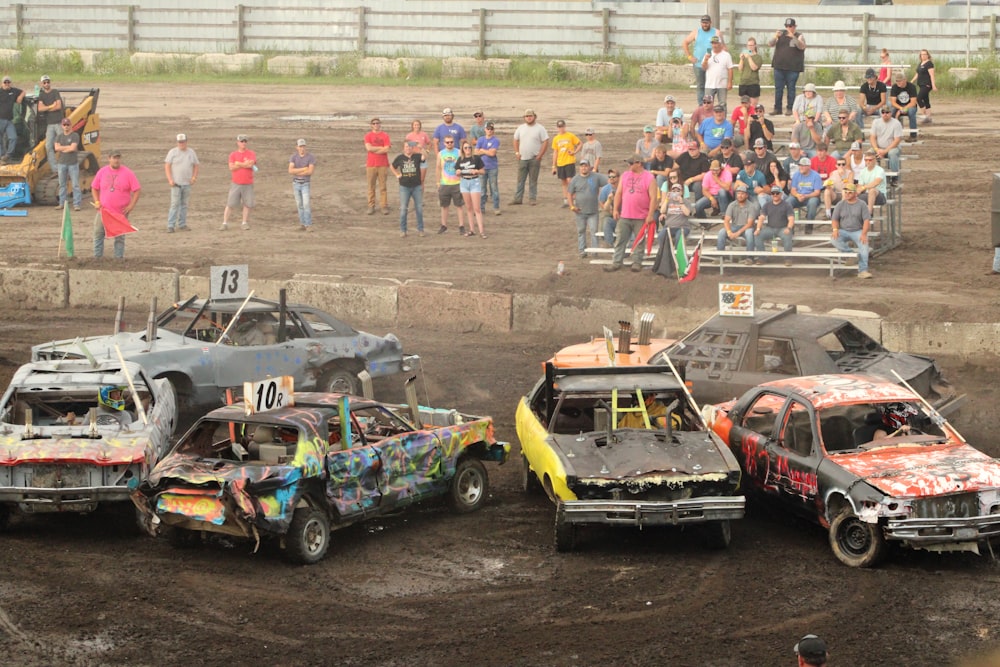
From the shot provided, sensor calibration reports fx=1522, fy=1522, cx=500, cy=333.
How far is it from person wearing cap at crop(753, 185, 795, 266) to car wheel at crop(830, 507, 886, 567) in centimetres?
1052

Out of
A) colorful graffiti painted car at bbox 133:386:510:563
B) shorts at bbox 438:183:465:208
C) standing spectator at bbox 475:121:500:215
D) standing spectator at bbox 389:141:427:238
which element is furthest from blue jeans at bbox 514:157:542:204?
colorful graffiti painted car at bbox 133:386:510:563

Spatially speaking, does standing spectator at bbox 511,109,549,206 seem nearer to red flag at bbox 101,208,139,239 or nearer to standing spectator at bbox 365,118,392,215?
standing spectator at bbox 365,118,392,215

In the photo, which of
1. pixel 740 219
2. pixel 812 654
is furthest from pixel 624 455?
pixel 740 219

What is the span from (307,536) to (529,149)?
15.8 m

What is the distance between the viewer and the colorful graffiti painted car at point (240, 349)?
626 inches

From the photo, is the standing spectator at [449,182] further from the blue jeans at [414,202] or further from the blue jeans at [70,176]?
the blue jeans at [70,176]

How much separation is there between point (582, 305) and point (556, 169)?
6.07 metres

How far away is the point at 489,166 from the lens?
2638 centimetres

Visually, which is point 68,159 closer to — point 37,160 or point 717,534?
point 37,160

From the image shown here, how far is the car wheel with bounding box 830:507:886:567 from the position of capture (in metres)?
11.3

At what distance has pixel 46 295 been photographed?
23.0m

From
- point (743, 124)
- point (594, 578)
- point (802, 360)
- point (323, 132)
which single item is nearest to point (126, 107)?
point (323, 132)

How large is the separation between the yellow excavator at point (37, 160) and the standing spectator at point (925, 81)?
16120 mm

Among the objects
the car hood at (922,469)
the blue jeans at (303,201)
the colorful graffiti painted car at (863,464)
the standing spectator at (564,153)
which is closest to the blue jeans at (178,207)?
the blue jeans at (303,201)
